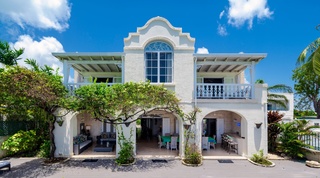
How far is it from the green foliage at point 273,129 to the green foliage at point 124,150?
10.5 metres

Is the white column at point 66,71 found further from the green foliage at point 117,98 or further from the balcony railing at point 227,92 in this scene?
the balcony railing at point 227,92

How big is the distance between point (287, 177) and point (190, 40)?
997 cm

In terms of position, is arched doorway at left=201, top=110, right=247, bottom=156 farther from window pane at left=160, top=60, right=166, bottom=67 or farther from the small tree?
the small tree

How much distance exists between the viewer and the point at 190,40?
12773 millimetres

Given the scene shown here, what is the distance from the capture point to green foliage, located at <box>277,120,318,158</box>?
1224 centimetres

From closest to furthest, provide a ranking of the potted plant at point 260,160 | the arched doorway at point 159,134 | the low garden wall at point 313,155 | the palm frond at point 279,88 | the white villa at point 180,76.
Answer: the potted plant at point 260,160 < the low garden wall at point 313,155 < the white villa at point 180,76 < the arched doorway at point 159,134 < the palm frond at point 279,88

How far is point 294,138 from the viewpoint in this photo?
1237 centimetres

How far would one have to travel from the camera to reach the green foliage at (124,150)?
11.4m

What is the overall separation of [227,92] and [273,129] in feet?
15.8

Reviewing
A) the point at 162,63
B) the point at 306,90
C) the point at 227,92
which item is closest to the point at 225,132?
the point at 227,92

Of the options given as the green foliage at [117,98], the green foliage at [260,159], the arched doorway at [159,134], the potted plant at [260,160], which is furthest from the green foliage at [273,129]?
the green foliage at [117,98]

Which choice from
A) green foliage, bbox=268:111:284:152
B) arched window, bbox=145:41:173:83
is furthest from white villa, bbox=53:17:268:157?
green foliage, bbox=268:111:284:152

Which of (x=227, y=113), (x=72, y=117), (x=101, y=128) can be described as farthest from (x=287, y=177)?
(x=101, y=128)

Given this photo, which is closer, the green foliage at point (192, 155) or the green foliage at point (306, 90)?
the green foliage at point (192, 155)
